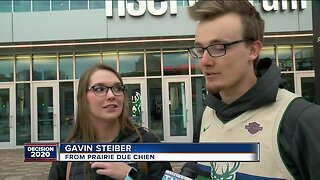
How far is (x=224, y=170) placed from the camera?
132 centimetres

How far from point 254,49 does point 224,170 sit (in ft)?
1.44

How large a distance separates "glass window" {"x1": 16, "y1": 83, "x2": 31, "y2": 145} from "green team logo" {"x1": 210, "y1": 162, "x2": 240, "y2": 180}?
1269cm

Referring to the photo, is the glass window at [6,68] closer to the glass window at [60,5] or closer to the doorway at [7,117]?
the doorway at [7,117]

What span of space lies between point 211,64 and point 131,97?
1182 centimetres

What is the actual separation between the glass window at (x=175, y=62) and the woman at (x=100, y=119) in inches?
428

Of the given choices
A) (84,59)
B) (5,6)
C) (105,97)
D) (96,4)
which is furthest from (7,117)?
(105,97)

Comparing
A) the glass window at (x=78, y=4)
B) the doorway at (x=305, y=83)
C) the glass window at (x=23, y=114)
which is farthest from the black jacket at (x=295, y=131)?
the glass window at (x=23, y=114)

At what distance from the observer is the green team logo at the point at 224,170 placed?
4.22 ft

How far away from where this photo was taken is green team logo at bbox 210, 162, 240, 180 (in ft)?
4.22

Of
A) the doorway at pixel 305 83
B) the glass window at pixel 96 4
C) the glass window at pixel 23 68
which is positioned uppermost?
the glass window at pixel 96 4

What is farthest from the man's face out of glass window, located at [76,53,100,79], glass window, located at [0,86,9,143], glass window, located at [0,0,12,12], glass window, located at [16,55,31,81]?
glass window, located at [0,86,9,143]

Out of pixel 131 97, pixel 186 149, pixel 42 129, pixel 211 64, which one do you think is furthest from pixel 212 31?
pixel 42 129

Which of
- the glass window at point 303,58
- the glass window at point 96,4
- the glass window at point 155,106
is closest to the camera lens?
the glass window at point 96,4

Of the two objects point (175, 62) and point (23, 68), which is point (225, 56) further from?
point (23, 68)
